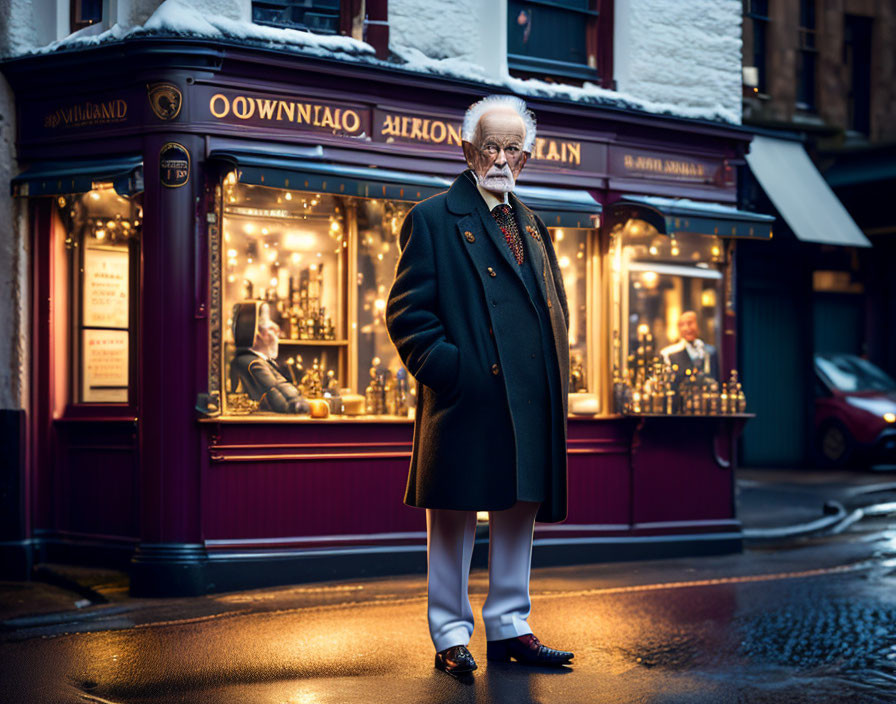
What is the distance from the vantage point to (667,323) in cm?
1041

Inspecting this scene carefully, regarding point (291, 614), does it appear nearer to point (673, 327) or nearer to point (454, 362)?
point (454, 362)

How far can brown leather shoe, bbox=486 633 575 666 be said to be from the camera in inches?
212

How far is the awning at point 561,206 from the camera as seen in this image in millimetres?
9367

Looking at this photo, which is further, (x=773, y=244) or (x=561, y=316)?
(x=773, y=244)

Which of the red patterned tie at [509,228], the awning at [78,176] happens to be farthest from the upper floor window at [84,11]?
the red patterned tie at [509,228]

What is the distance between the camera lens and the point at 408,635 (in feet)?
20.5

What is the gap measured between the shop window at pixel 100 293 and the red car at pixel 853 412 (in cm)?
1167

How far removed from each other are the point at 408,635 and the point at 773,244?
43.3ft

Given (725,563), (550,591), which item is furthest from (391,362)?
(725,563)

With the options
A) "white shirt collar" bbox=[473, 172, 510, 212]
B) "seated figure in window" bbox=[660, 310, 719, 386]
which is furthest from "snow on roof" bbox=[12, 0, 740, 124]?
"white shirt collar" bbox=[473, 172, 510, 212]

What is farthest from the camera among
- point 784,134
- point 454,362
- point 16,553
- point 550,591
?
point 784,134

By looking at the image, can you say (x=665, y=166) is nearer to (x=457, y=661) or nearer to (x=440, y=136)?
(x=440, y=136)

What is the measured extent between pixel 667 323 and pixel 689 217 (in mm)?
988

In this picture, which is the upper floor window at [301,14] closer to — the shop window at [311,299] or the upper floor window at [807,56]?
the shop window at [311,299]
